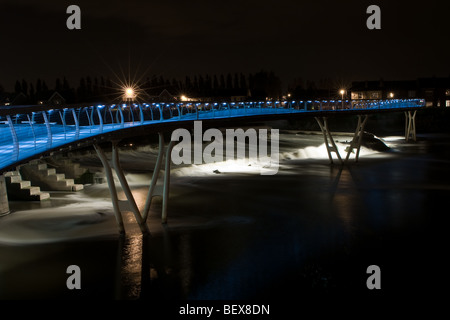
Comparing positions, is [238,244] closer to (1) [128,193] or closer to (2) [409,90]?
(1) [128,193]

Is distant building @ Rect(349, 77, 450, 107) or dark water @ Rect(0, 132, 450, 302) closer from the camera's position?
dark water @ Rect(0, 132, 450, 302)

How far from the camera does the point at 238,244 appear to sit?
16.3 metres

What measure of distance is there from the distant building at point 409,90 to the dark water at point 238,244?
73323mm

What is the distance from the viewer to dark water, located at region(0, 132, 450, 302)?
13.0 metres

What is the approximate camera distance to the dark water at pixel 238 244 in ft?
42.6

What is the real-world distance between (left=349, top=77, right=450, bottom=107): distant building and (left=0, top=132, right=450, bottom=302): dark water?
73.3 metres

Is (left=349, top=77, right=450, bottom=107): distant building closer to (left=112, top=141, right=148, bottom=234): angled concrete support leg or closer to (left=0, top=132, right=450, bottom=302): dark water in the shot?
(left=0, top=132, right=450, bottom=302): dark water

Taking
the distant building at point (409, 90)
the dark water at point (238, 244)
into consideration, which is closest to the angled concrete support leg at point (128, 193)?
the dark water at point (238, 244)

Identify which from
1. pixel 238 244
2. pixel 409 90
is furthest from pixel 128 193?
pixel 409 90

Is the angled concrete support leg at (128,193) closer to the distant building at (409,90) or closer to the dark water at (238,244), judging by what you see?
the dark water at (238,244)

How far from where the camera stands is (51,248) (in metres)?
15.7

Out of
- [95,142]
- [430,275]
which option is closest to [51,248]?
[95,142]

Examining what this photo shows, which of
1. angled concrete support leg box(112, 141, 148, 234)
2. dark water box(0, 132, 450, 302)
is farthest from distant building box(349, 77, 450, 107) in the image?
angled concrete support leg box(112, 141, 148, 234)
